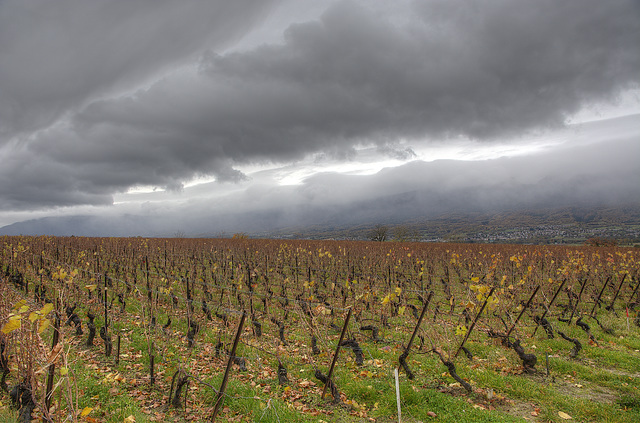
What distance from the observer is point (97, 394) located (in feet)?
19.2

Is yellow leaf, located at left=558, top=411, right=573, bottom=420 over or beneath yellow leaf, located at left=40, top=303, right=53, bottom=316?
beneath

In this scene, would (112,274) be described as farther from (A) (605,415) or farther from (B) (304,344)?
(A) (605,415)

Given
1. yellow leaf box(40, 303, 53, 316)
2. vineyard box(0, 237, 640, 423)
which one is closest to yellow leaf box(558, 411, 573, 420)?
vineyard box(0, 237, 640, 423)

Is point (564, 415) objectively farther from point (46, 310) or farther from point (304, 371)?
point (46, 310)

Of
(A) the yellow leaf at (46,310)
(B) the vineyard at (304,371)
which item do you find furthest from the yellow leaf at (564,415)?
(A) the yellow leaf at (46,310)

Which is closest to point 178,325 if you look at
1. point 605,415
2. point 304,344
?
point 304,344

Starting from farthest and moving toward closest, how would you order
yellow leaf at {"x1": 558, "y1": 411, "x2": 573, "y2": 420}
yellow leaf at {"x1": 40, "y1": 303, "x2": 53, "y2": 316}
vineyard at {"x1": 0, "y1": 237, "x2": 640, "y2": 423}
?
A: yellow leaf at {"x1": 558, "y1": 411, "x2": 573, "y2": 420}
vineyard at {"x1": 0, "y1": 237, "x2": 640, "y2": 423}
yellow leaf at {"x1": 40, "y1": 303, "x2": 53, "y2": 316}

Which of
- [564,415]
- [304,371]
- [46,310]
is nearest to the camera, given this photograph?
[46,310]

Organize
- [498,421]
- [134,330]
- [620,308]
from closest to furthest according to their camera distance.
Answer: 1. [498,421]
2. [134,330]
3. [620,308]

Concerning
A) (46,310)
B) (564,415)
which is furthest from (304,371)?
(46,310)

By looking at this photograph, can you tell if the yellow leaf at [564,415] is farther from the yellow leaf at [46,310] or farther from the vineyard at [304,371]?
the yellow leaf at [46,310]

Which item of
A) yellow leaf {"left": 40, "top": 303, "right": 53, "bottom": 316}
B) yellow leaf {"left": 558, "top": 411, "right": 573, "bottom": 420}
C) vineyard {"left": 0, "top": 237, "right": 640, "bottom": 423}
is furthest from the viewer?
yellow leaf {"left": 558, "top": 411, "right": 573, "bottom": 420}

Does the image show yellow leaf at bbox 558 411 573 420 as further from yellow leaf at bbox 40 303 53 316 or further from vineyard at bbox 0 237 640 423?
yellow leaf at bbox 40 303 53 316

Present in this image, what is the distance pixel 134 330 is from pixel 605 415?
11.3 metres
